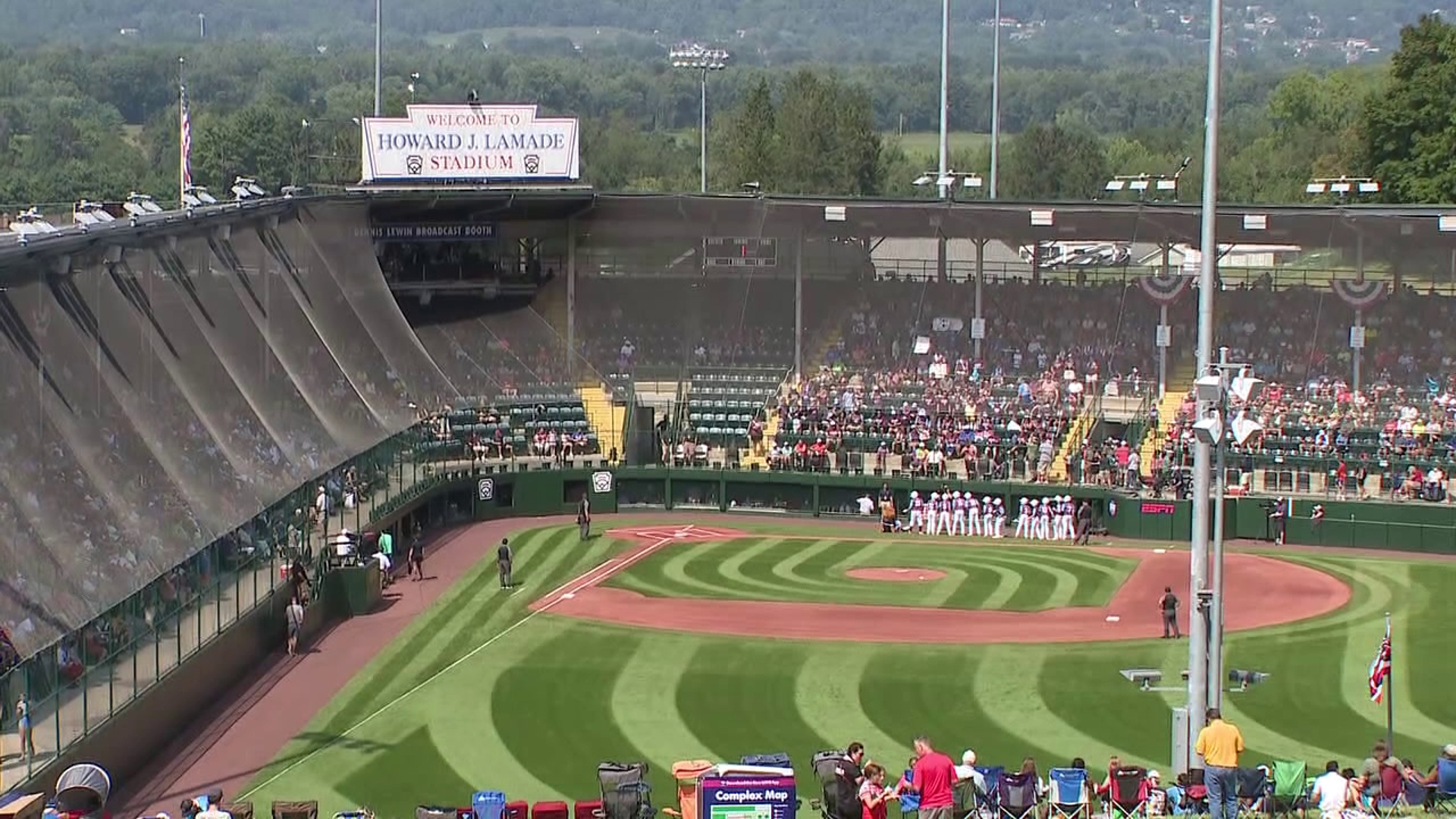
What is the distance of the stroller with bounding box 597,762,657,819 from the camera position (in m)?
23.9

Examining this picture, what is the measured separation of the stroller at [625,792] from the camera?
23891 millimetres

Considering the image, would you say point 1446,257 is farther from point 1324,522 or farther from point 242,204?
point 242,204

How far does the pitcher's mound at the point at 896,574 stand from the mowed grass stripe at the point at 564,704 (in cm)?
824

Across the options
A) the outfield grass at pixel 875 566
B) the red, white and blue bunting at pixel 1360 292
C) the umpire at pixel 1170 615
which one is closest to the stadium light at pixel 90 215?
the outfield grass at pixel 875 566

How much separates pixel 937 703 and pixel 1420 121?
2252 inches

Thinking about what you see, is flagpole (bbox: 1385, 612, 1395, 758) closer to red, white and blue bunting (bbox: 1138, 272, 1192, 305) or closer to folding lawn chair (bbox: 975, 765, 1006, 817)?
folding lawn chair (bbox: 975, 765, 1006, 817)

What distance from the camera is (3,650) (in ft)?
88.9

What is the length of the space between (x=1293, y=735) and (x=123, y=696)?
1771 cm

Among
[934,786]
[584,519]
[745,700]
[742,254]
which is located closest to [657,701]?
[745,700]

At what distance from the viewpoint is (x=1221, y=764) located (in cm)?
2186

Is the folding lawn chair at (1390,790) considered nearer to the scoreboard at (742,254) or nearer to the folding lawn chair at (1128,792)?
the folding lawn chair at (1128,792)

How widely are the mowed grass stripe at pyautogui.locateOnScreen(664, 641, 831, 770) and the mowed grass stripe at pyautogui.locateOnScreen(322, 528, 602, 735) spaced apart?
4.79m

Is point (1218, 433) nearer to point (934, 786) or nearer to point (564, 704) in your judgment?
point (934, 786)

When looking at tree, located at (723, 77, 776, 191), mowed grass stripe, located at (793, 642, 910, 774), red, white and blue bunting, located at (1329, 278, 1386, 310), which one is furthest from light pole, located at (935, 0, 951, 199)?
tree, located at (723, 77, 776, 191)
